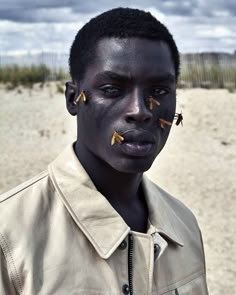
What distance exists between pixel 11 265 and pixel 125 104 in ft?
1.77

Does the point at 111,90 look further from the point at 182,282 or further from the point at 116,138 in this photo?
the point at 182,282

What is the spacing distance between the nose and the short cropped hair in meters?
0.17

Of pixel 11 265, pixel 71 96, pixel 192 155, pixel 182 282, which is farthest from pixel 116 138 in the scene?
pixel 192 155

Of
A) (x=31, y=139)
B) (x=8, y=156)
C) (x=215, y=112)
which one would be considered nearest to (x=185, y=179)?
(x=8, y=156)

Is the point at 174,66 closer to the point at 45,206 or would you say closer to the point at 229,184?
the point at 45,206

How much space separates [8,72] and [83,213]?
76.6ft

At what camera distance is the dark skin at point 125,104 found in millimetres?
1839

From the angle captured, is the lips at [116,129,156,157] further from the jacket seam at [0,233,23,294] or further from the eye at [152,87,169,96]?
the jacket seam at [0,233,23,294]

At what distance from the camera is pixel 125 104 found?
1858 millimetres

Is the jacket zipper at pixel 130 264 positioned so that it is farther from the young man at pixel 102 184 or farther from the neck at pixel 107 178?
the neck at pixel 107 178

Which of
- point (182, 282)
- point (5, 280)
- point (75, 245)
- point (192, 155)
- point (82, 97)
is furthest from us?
point (192, 155)

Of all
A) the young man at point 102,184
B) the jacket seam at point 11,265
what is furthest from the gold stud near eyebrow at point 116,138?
the jacket seam at point 11,265

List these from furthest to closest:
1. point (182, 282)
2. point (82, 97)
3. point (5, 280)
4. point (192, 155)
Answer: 1. point (192, 155)
2. point (182, 282)
3. point (82, 97)
4. point (5, 280)

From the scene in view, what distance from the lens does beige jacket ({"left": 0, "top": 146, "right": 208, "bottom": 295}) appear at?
1.72 metres
